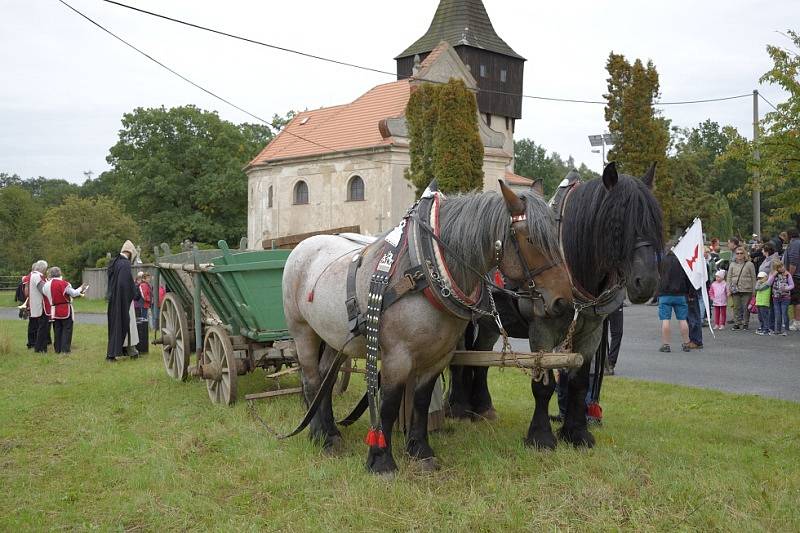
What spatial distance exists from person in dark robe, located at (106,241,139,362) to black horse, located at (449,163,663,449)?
321 inches

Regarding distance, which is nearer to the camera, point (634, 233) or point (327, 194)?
point (634, 233)

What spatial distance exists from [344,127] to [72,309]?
2497 centimetres

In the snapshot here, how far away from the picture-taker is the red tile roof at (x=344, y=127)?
35.2 metres

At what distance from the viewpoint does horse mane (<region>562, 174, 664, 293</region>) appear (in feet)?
14.6

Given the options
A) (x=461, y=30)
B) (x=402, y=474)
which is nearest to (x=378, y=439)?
(x=402, y=474)

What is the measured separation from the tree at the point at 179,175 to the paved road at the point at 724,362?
37.6m

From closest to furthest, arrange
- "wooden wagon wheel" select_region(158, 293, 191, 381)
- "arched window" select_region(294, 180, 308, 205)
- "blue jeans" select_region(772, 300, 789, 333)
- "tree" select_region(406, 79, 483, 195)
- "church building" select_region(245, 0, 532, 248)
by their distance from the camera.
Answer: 1. "wooden wagon wheel" select_region(158, 293, 191, 381)
2. "blue jeans" select_region(772, 300, 789, 333)
3. "tree" select_region(406, 79, 483, 195)
4. "church building" select_region(245, 0, 532, 248)
5. "arched window" select_region(294, 180, 308, 205)

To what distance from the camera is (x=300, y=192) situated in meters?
38.0

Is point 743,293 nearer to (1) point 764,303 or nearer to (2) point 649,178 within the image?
(1) point 764,303

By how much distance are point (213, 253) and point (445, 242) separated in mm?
4695

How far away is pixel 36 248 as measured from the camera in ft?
174

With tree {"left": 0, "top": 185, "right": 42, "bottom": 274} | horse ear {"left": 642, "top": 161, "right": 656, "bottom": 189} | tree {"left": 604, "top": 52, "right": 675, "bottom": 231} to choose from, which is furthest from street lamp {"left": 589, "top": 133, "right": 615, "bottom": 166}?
tree {"left": 0, "top": 185, "right": 42, "bottom": 274}

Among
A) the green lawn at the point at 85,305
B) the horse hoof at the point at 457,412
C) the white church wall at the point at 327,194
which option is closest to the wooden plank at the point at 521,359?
the horse hoof at the point at 457,412

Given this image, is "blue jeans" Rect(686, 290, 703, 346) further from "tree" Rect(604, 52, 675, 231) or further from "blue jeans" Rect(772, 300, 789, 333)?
"tree" Rect(604, 52, 675, 231)
